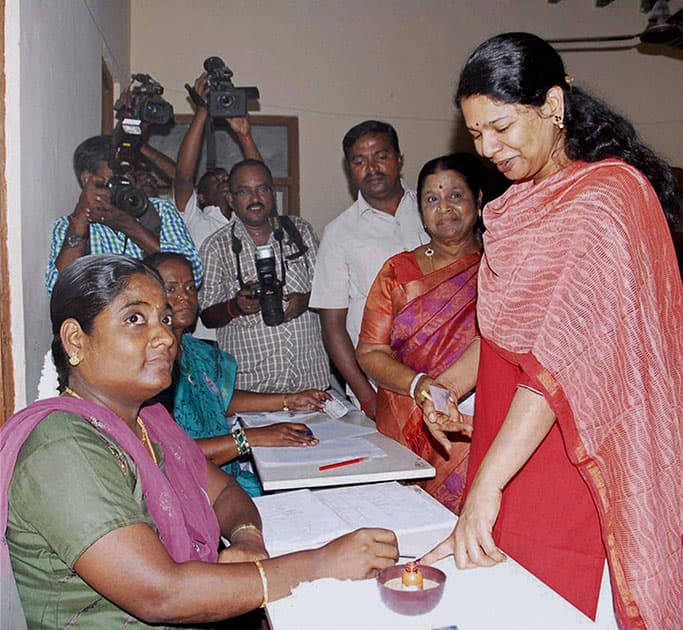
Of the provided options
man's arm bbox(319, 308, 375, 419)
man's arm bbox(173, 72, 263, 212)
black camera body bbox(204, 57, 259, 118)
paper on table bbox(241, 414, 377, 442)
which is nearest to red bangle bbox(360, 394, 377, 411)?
man's arm bbox(319, 308, 375, 419)

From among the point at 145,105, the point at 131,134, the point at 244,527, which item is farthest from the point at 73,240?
the point at 145,105

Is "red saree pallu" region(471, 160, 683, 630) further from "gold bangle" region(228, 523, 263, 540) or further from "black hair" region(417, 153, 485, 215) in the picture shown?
"black hair" region(417, 153, 485, 215)

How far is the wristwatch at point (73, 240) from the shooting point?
7.12 feet

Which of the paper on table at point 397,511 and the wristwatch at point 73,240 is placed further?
the wristwatch at point 73,240

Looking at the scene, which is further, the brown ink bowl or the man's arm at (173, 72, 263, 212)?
the man's arm at (173, 72, 263, 212)

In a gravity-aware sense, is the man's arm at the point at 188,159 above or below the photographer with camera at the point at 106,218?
above

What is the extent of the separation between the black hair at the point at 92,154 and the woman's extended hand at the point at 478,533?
1642 mm

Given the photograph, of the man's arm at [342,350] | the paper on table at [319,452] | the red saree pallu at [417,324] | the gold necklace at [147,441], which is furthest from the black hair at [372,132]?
the gold necklace at [147,441]

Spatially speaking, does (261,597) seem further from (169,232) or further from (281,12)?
(281,12)

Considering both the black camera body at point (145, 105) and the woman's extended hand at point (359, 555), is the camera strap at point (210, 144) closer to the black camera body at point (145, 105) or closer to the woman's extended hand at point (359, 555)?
A: the black camera body at point (145, 105)

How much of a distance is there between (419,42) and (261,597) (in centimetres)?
483

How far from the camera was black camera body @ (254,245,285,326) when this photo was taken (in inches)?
133

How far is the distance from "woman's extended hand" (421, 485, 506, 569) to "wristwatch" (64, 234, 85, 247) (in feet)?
4.48

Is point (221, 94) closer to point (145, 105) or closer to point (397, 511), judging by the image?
point (145, 105)
